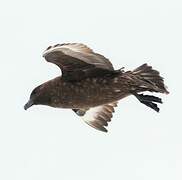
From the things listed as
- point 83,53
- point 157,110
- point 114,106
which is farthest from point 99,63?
point 114,106

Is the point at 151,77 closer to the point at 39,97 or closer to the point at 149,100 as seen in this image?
the point at 149,100

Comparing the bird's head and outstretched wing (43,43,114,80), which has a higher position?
outstretched wing (43,43,114,80)

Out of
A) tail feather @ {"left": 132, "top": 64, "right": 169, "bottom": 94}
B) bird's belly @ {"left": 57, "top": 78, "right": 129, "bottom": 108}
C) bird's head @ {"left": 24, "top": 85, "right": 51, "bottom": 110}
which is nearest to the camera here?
tail feather @ {"left": 132, "top": 64, "right": 169, "bottom": 94}

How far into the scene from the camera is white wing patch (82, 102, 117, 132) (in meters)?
14.8

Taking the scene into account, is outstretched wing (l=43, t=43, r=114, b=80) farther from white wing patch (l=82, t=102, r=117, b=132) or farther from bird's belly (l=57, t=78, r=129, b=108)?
white wing patch (l=82, t=102, r=117, b=132)

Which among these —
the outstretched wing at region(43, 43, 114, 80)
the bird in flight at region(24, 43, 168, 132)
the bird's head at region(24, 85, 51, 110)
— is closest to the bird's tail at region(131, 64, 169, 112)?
the bird in flight at region(24, 43, 168, 132)

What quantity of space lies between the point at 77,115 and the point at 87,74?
1.81 metres

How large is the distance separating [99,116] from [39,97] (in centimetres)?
147

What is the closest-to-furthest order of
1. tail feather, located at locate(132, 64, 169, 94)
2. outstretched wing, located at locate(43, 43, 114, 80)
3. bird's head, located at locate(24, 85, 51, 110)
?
outstretched wing, located at locate(43, 43, 114, 80), tail feather, located at locate(132, 64, 169, 94), bird's head, located at locate(24, 85, 51, 110)

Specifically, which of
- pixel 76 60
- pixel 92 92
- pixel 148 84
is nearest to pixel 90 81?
pixel 92 92

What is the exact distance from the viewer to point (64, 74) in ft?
44.0

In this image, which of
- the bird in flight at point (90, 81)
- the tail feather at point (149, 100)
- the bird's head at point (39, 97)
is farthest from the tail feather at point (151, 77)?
the bird's head at point (39, 97)

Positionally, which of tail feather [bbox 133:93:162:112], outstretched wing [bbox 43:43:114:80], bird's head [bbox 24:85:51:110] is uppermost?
outstretched wing [bbox 43:43:114:80]

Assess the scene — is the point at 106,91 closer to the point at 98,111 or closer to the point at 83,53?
the point at 83,53
